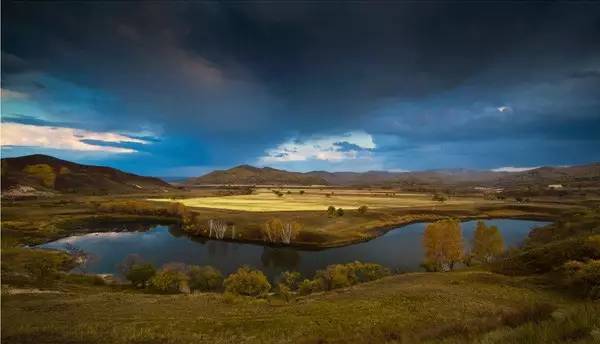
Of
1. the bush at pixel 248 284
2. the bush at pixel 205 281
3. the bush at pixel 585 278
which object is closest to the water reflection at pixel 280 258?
the bush at pixel 205 281

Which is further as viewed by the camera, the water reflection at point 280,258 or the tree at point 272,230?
the tree at point 272,230

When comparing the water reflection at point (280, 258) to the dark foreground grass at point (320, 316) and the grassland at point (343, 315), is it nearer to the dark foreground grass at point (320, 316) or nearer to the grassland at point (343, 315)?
the grassland at point (343, 315)

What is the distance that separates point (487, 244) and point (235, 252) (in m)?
52.4

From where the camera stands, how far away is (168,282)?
45.4 meters

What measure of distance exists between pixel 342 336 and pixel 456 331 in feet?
20.0

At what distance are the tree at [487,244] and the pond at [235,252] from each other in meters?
10.8

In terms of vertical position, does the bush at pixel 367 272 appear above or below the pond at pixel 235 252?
above

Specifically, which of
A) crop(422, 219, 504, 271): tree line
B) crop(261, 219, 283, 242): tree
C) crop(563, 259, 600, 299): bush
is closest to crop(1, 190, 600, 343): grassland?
crop(563, 259, 600, 299): bush

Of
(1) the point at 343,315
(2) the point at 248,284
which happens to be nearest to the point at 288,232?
(2) the point at 248,284

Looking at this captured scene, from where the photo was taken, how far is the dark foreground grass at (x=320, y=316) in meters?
14.8

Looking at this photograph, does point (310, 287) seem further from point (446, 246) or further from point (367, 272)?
point (446, 246)

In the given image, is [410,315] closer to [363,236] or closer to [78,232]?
[363,236]

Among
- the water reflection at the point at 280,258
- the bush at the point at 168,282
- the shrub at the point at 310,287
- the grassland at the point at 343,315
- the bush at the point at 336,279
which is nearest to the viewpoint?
the grassland at the point at 343,315

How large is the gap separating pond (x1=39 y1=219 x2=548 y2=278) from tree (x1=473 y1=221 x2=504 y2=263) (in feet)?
35.6
